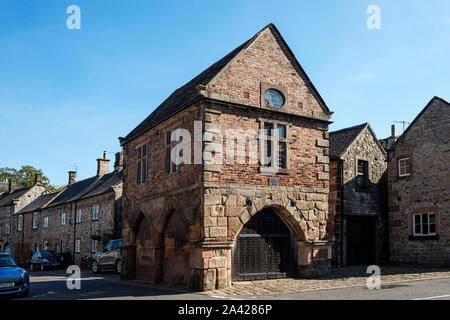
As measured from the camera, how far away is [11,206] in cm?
5169

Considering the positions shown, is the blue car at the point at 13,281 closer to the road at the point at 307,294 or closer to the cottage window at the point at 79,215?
the road at the point at 307,294

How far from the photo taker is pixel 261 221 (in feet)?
51.5

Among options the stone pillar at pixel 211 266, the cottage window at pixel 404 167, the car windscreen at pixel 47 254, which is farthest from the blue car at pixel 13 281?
the car windscreen at pixel 47 254

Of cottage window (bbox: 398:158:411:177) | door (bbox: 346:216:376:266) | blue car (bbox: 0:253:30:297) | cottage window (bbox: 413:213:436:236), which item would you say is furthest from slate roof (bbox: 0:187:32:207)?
cottage window (bbox: 413:213:436:236)

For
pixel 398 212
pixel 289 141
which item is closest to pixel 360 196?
pixel 398 212

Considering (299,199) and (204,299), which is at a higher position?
(299,199)

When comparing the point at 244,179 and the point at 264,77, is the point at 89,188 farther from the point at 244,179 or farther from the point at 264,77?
the point at 244,179

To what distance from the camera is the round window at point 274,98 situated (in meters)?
16.2

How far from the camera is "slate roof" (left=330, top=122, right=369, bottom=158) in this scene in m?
23.8

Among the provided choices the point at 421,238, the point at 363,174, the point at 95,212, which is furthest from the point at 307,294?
the point at 95,212

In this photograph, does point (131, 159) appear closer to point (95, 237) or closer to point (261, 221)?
point (261, 221)

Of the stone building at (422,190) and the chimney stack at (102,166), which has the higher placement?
the chimney stack at (102,166)

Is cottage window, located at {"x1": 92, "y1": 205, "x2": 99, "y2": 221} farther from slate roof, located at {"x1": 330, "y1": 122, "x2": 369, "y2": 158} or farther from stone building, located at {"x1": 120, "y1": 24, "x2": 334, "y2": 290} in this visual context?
slate roof, located at {"x1": 330, "y1": 122, "x2": 369, "y2": 158}
